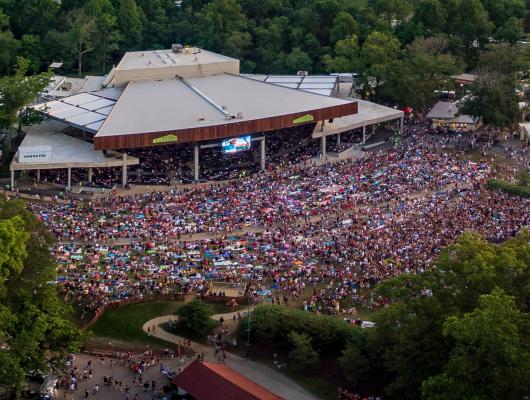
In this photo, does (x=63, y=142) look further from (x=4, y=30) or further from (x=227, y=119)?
(x=4, y=30)

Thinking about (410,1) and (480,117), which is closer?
(480,117)

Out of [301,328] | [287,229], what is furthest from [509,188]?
[301,328]

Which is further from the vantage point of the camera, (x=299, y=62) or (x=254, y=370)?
(x=299, y=62)

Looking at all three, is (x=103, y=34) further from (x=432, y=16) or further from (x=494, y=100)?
(x=494, y=100)

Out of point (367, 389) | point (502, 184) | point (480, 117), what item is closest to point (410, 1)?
point (480, 117)

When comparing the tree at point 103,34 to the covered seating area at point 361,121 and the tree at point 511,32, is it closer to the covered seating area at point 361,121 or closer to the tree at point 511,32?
the covered seating area at point 361,121

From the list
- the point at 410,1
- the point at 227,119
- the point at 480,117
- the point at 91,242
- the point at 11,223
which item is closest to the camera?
the point at 11,223
